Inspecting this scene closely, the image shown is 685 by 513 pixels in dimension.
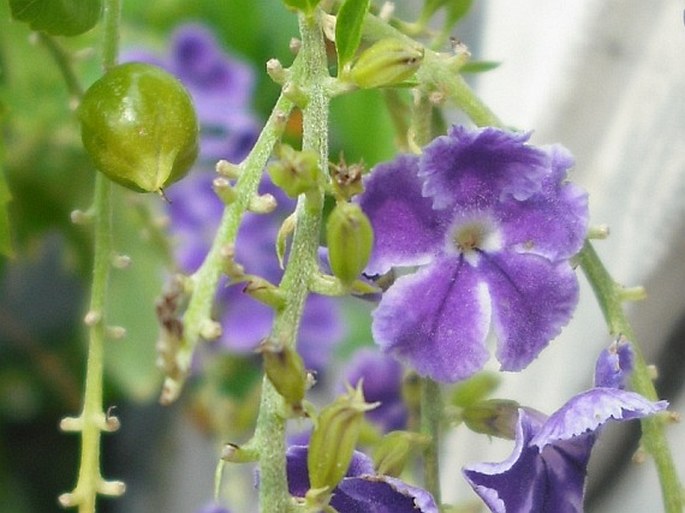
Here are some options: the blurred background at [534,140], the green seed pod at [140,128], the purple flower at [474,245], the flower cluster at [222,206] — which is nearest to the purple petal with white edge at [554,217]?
the purple flower at [474,245]

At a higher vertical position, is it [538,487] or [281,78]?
[281,78]

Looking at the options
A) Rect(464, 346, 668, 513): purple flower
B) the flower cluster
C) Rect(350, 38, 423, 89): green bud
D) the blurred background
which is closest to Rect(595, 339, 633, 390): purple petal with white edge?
Rect(464, 346, 668, 513): purple flower

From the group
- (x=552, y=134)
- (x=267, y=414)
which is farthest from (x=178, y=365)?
(x=552, y=134)

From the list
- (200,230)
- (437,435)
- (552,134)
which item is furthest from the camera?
(200,230)

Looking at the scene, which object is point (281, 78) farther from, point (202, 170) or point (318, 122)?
point (202, 170)

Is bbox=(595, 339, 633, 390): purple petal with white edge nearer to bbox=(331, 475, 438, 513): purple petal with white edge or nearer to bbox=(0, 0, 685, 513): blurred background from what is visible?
bbox=(331, 475, 438, 513): purple petal with white edge

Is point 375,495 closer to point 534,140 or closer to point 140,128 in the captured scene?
point 140,128

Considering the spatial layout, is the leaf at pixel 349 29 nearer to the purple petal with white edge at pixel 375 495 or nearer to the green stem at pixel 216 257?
the green stem at pixel 216 257
